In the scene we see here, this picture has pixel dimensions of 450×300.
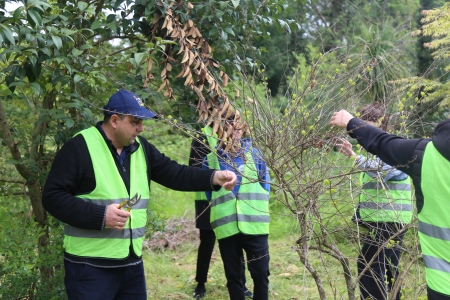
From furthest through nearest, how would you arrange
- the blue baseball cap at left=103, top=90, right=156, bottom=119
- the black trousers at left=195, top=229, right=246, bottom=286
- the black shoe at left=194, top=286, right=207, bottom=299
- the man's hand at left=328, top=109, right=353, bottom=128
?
the black shoe at left=194, top=286, right=207, bottom=299 < the black trousers at left=195, top=229, right=246, bottom=286 < the blue baseball cap at left=103, top=90, right=156, bottom=119 < the man's hand at left=328, top=109, right=353, bottom=128

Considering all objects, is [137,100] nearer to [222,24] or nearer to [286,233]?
[222,24]

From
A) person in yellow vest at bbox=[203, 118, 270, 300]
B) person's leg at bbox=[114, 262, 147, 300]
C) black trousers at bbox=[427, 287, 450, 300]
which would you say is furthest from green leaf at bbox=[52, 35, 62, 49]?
black trousers at bbox=[427, 287, 450, 300]

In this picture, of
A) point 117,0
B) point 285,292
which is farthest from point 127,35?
point 285,292

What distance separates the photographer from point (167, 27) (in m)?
3.72

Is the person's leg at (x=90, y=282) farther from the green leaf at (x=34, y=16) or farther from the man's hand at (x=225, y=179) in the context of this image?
the green leaf at (x=34, y=16)

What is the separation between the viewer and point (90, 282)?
315 centimetres

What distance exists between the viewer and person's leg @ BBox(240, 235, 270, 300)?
4.59 metres

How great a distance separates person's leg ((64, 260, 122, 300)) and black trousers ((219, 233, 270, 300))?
5.22 ft

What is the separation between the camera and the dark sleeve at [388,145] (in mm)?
2549

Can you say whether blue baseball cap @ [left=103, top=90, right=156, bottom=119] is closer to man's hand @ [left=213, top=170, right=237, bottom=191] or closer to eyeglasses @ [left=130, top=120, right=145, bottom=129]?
eyeglasses @ [left=130, top=120, right=145, bottom=129]

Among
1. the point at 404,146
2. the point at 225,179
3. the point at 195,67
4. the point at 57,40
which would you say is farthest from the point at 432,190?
the point at 57,40

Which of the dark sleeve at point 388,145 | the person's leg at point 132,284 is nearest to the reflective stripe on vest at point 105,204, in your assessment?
the person's leg at point 132,284

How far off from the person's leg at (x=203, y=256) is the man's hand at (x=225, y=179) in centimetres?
209

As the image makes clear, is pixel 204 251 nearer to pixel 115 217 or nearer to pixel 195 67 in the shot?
pixel 195 67
